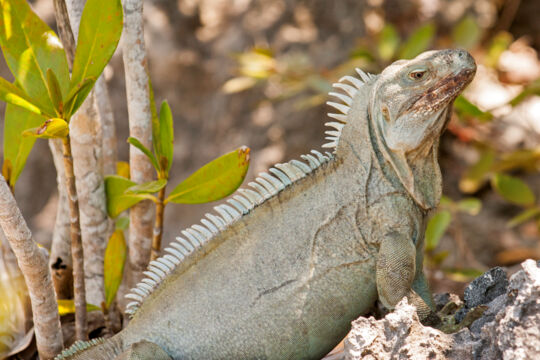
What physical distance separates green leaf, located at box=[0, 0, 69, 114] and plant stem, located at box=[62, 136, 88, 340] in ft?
0.62

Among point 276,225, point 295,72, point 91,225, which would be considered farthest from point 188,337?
point 295,72

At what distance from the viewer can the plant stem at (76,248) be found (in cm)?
228

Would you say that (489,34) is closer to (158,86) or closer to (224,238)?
(158,86)

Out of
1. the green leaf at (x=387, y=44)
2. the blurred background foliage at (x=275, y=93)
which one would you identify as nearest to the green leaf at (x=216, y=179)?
the green leaf at (x=387, y=44)

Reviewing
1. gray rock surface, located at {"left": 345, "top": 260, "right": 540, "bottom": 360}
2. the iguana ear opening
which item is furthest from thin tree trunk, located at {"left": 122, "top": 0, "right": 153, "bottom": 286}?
gray rock surface, located at {"left": 345, "top": 260, "right": 540, "bottom": 360}

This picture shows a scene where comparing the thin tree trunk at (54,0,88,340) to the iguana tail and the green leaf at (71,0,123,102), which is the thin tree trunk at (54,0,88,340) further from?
the green leaf at (71,0,123,102)

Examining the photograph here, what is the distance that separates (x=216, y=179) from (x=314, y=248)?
44 cm

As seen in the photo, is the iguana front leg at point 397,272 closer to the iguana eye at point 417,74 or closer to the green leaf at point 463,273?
the iguana eye at point 417,74

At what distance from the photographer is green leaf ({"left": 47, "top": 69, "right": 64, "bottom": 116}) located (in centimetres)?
211

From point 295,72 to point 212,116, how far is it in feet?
4.00

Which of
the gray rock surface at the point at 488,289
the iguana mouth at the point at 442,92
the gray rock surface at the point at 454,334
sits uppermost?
the iguana mouth at the point at 442,92

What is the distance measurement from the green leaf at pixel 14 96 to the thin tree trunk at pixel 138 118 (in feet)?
1.70

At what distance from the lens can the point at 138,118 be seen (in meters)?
2.62

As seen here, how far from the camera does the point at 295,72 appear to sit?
15.8 feet
